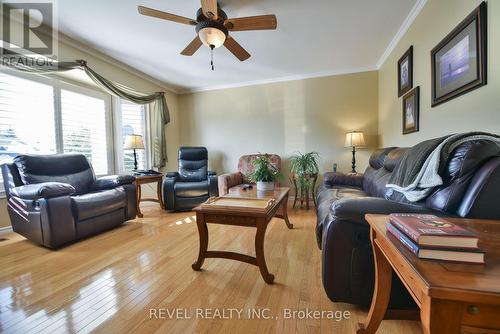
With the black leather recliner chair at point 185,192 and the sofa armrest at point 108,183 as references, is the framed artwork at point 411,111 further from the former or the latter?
the sofa armrest at point 108,183

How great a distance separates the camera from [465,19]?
1521 mm

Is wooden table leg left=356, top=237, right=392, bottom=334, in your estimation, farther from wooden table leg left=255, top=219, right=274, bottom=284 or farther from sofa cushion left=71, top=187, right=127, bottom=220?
sofa cushion left=71, top=187, right=127, bottom=220

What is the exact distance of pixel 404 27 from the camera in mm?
2471

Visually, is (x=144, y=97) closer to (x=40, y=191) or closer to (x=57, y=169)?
(x=57, y=169)

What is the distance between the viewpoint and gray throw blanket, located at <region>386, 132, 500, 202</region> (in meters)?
1.12

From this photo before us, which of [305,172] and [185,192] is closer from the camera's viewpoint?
[185,192]

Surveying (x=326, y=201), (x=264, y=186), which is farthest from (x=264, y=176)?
(x=326, y=201)

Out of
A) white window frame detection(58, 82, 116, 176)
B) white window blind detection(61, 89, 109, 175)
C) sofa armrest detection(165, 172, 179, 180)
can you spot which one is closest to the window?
white window frame detection(58, 82, 116, 176)

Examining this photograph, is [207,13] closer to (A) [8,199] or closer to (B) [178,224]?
(B) [178,224]

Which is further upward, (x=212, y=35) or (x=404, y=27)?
(x=404, y=27)

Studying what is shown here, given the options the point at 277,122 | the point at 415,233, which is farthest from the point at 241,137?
the point at 415,233

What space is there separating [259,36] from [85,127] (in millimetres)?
2805

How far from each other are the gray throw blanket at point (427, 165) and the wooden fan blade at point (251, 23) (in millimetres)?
1566

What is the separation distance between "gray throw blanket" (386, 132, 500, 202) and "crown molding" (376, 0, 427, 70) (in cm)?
171
